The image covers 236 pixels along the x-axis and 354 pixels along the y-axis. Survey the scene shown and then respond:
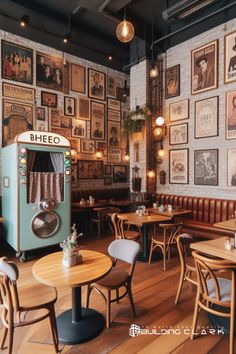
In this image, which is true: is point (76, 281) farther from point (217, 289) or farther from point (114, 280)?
point (217, 289)

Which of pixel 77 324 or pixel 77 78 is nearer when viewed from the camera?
pixel 77 324

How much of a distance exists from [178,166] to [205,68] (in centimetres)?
251

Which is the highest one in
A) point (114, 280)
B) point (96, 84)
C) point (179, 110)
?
point (96, 84)

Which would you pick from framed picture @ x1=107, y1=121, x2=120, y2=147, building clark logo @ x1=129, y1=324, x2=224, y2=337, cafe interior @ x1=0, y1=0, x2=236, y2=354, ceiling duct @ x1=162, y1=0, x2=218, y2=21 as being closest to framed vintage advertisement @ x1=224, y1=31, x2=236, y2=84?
cafe interior @ x1=0, y1=0, x2=236, y2=354

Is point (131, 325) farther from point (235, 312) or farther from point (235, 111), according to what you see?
point (235, 111)

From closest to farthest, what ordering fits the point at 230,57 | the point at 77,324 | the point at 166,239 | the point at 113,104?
the point at 77,324, the point at 166,239, the point at 230,57, the point at 113,104

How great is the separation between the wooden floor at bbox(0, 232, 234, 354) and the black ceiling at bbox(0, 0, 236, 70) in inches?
200

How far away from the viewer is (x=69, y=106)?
6691mm

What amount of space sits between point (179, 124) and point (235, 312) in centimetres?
516

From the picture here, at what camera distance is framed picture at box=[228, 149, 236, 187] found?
17.7 feet

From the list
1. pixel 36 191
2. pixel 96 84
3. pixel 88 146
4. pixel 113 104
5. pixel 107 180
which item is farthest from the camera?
pixel 113 104

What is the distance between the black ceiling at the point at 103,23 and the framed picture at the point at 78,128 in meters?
1.85

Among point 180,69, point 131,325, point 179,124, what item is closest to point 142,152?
point 179,124

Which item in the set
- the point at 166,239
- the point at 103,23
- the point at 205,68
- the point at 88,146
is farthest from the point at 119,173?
the point at 103,23
